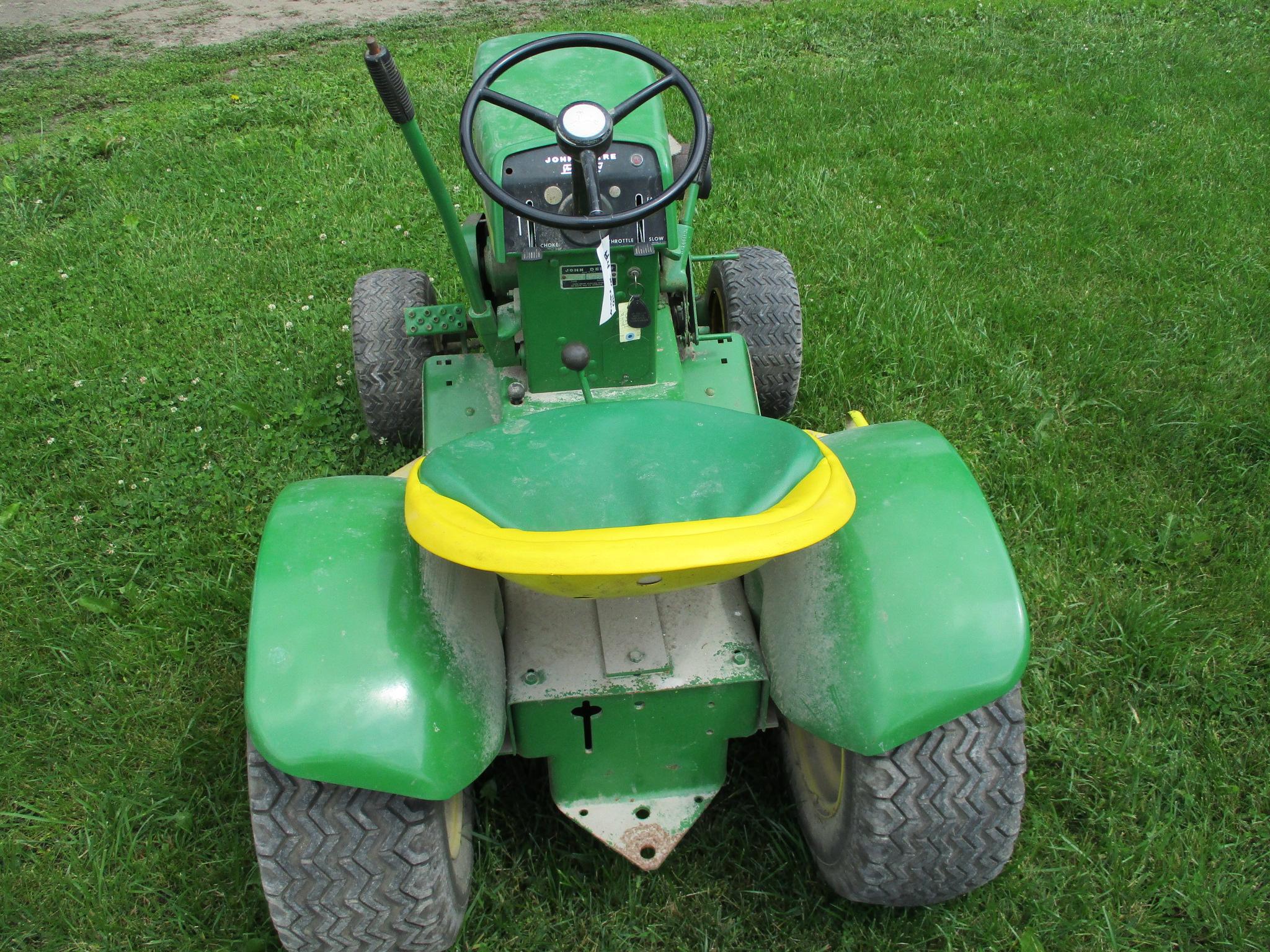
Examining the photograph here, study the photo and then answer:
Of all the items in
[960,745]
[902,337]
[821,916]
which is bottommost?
[821,916]

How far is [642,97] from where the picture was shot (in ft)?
7.77

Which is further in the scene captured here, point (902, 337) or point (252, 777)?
point (902, 337)

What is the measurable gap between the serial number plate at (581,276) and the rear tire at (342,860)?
132 centimetres

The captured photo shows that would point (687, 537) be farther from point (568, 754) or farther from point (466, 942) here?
point (466, 942)

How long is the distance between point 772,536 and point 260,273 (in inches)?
147

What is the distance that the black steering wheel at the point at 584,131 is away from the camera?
2197 millimetres

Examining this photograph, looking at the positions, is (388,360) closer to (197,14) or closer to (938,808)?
(938,808)

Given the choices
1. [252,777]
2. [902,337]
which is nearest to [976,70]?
[902,337]

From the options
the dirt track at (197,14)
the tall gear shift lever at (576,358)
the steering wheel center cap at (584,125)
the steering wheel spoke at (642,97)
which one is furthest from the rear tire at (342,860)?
the dirt track at (197,14)

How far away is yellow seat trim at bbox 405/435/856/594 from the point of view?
1.49 meters

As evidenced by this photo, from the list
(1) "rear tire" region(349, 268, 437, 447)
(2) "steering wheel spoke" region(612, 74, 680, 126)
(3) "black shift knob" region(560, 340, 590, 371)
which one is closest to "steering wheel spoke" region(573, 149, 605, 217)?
(2) "steering wheel spoke" region(612, 74, 680, 126)

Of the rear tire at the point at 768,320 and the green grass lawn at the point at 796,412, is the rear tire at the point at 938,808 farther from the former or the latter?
the rear tire at the point at 768,320

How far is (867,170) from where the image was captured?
17.1ft

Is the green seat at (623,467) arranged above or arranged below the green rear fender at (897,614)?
above
